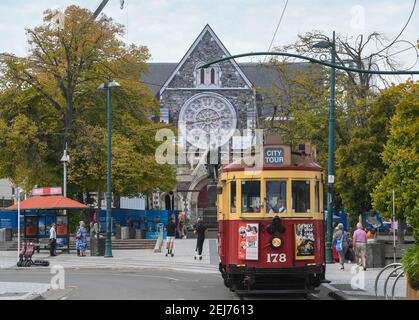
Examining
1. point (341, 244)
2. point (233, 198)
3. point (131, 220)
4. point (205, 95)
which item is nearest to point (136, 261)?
point (341, 244)

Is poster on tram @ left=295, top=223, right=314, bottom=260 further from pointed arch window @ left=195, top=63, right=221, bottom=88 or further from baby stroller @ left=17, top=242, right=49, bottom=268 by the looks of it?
pointed arch window @ left=195, top=63, right=221, bottom=88

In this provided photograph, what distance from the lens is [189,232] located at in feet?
206

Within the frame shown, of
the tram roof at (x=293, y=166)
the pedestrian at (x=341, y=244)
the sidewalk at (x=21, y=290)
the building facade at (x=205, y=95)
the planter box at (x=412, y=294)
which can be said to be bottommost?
the sidewalk at (x=21, y=290)

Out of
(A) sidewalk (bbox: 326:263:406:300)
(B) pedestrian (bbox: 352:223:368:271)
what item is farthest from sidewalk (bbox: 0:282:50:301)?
(B) pedestrian (bbox: 352:223:368:271)

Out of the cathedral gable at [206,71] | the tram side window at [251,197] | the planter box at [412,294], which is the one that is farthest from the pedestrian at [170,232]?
the cathedral gable at [206,71]

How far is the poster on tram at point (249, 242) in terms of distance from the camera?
1841 centimetres

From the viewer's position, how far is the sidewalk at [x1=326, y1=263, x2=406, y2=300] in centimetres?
1892

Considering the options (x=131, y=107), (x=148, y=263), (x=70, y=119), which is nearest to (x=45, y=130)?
(x=70, y=119)

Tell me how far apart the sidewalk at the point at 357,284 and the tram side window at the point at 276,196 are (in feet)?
7.79

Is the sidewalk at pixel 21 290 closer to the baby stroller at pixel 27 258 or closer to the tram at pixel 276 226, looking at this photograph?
the tram at pixel 276 226

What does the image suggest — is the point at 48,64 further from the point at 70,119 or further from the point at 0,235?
the point at 0,235

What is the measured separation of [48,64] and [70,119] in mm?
3419

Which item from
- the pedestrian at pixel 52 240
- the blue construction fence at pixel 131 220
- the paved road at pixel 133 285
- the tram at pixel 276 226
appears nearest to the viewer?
the tram at pixel 276 226

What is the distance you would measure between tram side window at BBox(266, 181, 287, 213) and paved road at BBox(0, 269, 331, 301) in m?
1.94
